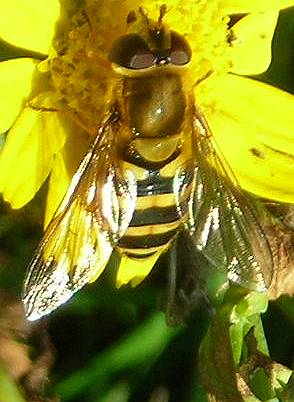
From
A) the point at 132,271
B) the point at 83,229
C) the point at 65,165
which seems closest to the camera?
the point at 83,229

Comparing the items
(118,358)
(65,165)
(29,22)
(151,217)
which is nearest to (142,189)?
(151,217)

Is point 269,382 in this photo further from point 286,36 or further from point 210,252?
point 286,36

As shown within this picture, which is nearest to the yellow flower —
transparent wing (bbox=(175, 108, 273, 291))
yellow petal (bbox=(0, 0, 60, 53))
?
yellow petal (bbox=(0, 0, 60, 53))

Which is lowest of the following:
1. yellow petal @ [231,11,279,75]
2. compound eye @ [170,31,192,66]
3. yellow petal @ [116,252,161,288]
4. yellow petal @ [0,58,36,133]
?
yellow petal @ [116,252,161,288]

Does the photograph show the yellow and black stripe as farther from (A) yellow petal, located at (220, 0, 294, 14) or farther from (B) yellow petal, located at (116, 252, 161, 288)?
(A) yellow petal, located at (220, 0, 294, 14)

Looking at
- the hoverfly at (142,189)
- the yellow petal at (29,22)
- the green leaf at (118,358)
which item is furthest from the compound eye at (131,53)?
the green leaf at (118,358)

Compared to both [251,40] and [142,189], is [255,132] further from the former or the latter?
[142,189]

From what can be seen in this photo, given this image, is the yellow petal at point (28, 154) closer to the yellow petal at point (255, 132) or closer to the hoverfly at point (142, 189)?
the hoverfly at point (142, 189)
